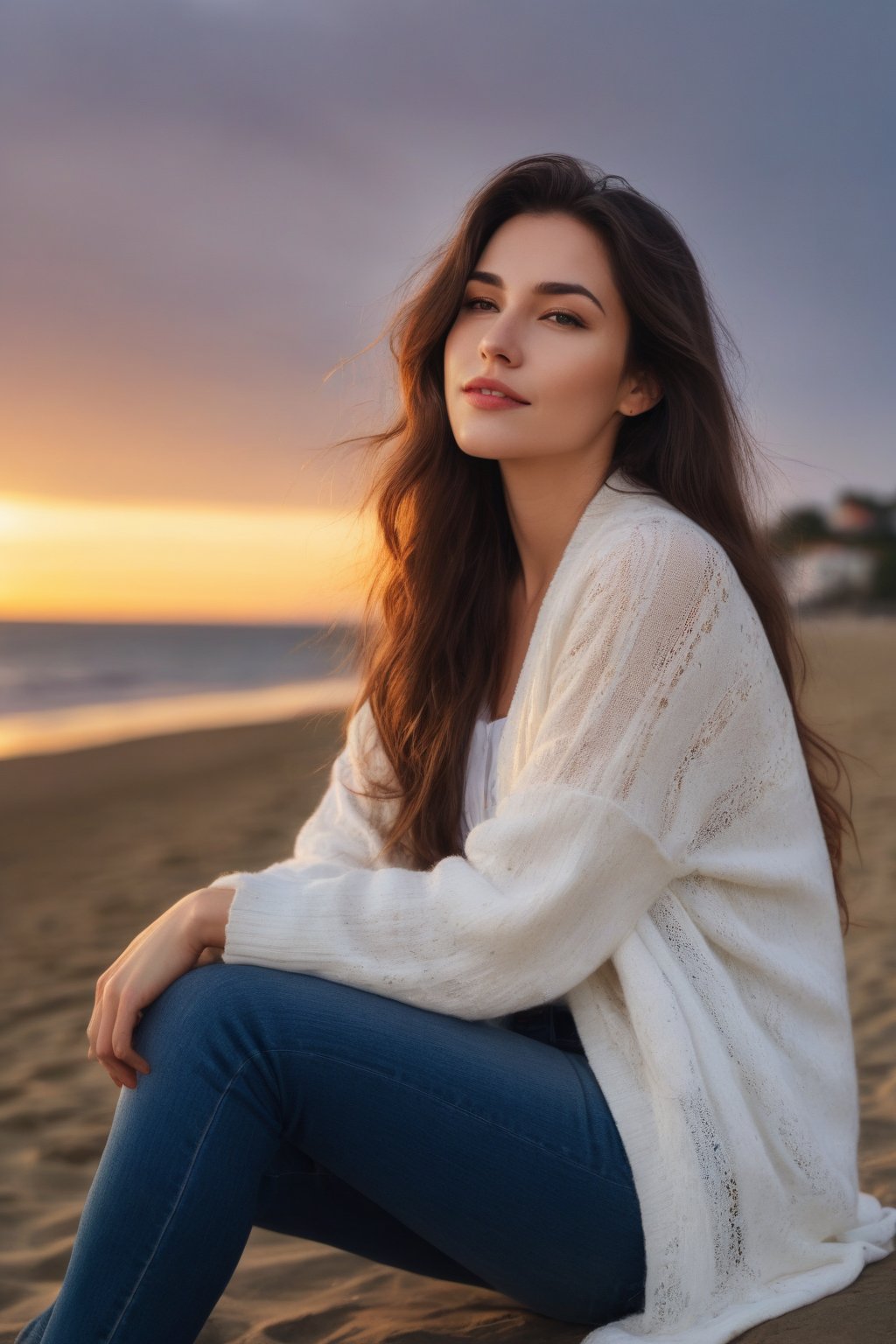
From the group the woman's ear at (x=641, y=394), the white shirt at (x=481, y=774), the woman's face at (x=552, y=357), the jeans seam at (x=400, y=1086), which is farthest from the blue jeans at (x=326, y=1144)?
the woman's ear at (x=641, y=394)

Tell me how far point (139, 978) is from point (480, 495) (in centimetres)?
114

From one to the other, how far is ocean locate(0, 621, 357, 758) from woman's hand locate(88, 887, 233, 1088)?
838 millimetres

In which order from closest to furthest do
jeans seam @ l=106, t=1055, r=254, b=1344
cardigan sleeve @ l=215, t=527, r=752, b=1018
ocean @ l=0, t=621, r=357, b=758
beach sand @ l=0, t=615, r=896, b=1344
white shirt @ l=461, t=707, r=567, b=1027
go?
jeans seam @ l=106, t=1055, r=254, b=1344 → cardigan sleeve @ l=215, t=527, r=752, b=1018 → beach sand @ l=0, t=615, r=896, b=1344 → white shirt @ l=461, t=707, r=567, b=1027 → ocean @ l=0, t=621, r=357, b=758

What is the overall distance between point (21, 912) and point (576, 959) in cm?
390

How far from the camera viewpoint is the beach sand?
1940 millimetres

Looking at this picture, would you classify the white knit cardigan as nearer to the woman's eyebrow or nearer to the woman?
the woman

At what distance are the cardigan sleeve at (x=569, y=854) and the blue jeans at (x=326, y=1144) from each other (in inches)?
2.0

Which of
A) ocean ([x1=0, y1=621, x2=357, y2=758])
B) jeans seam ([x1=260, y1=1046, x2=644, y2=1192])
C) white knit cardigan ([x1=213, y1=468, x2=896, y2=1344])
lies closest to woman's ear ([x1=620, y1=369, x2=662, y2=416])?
white knit cardigan ([x1=213, y1=468, x2=896, y2=1344])

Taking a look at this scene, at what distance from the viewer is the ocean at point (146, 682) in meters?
10.6

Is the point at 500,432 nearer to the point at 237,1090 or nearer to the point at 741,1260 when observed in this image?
the point at 237,1090

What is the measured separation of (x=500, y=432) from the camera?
1.99m

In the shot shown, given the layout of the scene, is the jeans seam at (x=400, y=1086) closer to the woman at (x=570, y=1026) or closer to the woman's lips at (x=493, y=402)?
the woman at (x=570, y=1026)

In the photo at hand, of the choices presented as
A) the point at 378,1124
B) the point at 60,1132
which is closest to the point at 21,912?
the point at 60,1132

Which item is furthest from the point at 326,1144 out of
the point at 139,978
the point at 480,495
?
the point at 480,495
